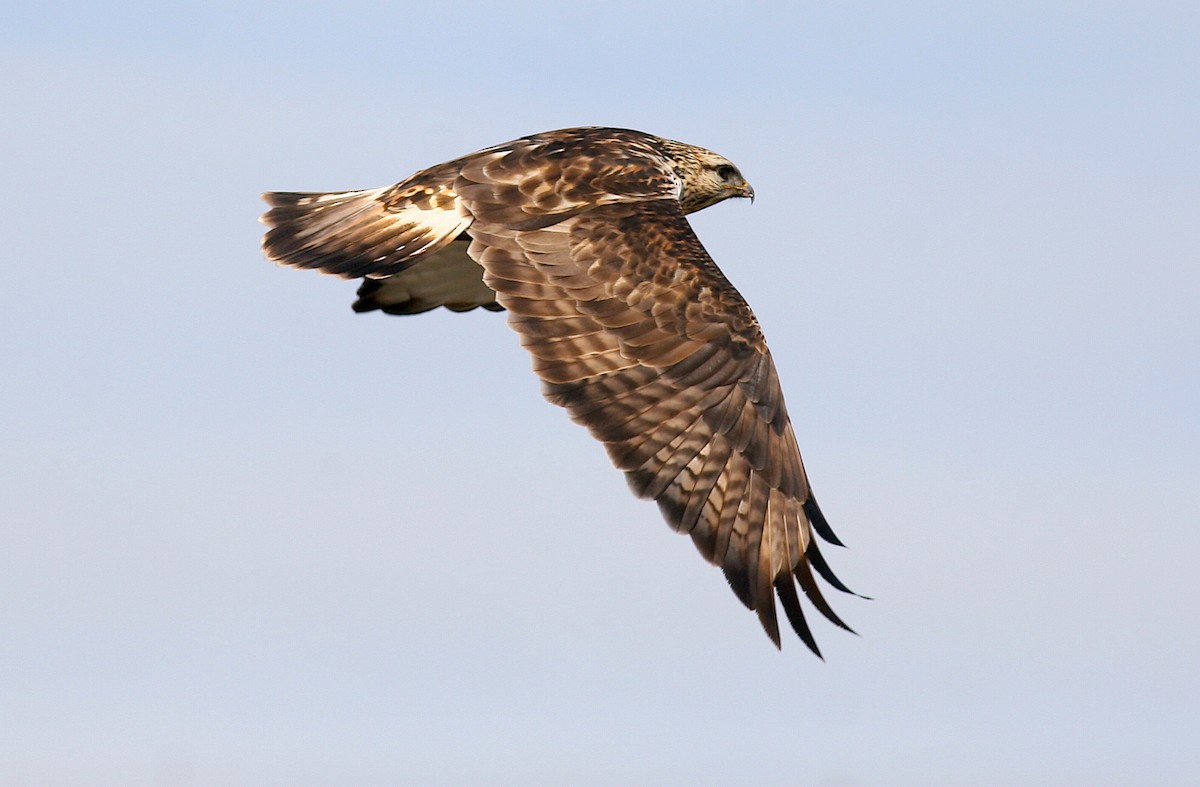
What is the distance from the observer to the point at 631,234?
10406 millimetres

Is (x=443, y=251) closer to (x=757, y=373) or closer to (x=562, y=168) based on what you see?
(x=562, y=168)

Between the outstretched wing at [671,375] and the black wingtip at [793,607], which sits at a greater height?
the outstretched wing at [671,375]

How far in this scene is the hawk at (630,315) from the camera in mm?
9578

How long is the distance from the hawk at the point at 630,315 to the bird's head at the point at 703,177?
0.77 meters

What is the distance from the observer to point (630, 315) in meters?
10.1

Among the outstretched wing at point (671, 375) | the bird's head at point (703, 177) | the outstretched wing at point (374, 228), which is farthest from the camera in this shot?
the bird's head at point (703, 177)

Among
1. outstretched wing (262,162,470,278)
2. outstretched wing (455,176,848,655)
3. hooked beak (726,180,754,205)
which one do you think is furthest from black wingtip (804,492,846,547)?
hooked beak (726,180,754,205)

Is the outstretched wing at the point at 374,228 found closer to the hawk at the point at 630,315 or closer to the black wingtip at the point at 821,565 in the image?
the hawk at the point at 630,315

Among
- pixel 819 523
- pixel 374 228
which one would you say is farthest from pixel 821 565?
pixel 374 228

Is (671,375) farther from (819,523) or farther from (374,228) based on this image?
(374,228)

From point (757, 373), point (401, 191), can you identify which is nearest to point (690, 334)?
point (757, 373)

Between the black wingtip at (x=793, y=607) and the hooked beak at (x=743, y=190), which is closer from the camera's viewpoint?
the black wingtip at (x=793, y=607)

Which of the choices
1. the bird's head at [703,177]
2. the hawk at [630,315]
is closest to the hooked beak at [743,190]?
the bird's head at [703,177]

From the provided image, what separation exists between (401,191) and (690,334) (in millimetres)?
2112
